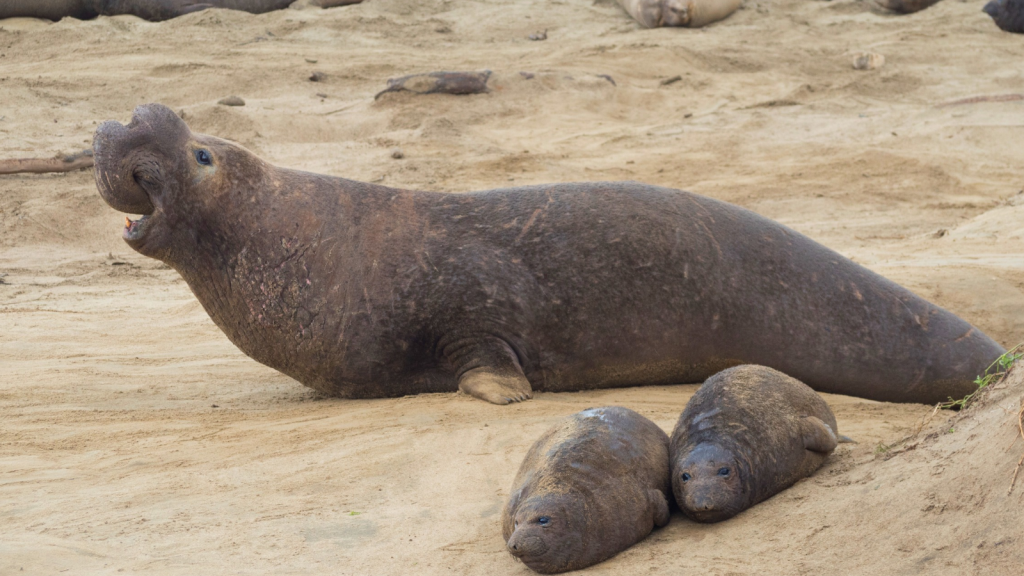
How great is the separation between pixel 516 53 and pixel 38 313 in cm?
852

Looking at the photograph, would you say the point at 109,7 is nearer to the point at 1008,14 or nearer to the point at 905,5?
the point at 905,5

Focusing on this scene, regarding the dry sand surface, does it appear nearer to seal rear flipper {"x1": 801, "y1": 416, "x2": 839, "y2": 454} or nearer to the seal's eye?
seal rear flipper {"x1": 801, "y1": 416, "x2": 839, "y2": 454}

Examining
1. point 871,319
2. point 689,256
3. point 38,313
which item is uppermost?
point 689,256

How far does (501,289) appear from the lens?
4.98 meters

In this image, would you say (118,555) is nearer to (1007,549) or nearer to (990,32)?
(1007,549)

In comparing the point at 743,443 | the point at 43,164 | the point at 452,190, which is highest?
the point at 743,443

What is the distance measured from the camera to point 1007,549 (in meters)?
2.38

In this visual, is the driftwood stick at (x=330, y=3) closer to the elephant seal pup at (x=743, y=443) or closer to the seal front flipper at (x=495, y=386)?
the seal front flipper at (x=495, y=386)

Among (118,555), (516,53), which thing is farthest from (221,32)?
(118,555)

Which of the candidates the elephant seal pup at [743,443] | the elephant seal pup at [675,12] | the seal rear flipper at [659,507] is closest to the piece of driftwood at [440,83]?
the elephant seal pup at [675,12]

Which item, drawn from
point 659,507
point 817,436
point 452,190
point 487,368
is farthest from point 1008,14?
point 659,507

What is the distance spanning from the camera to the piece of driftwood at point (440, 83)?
12.0 meters

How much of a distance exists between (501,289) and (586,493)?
1.98 meters

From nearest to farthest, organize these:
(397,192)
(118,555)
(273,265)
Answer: (118,555), (273,265), (397,192)
